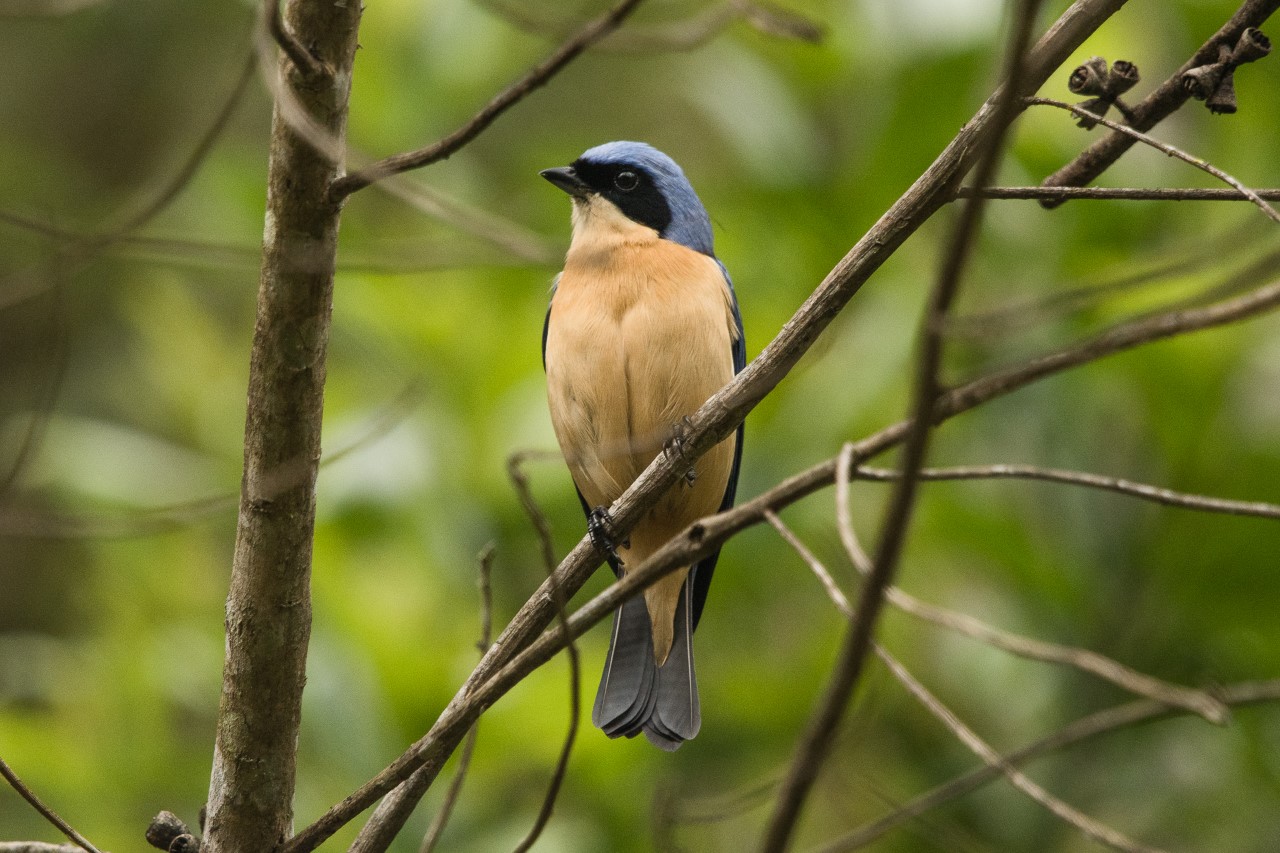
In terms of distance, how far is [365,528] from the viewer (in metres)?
4.82

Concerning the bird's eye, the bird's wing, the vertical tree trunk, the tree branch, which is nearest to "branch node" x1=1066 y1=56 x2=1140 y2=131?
the tree branch

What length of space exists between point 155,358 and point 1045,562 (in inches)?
156

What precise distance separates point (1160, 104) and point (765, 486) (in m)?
2.67

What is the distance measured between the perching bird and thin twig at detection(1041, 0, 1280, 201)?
146 cm

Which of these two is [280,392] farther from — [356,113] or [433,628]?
[356,113]

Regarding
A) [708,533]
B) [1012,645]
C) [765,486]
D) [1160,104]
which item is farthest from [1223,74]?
[765,486]

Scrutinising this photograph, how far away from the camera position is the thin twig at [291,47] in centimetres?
190

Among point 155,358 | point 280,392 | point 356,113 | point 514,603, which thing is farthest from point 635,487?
point 155,358

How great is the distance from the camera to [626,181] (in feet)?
14.6

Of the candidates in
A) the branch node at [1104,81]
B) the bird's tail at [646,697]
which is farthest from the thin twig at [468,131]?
the bird's tail at [646,697]

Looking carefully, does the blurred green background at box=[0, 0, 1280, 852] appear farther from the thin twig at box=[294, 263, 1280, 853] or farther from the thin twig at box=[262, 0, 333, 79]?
the thin twig at box=[294, 263, 1280, 853]

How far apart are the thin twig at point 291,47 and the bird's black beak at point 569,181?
225 cm

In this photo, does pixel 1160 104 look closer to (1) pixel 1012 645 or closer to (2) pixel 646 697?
(1) pixel 1012 645

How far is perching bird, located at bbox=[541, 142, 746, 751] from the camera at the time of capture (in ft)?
11.8
